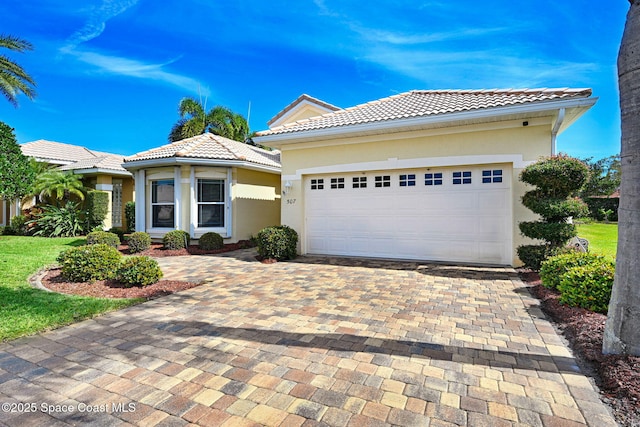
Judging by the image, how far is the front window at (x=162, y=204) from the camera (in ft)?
41.0

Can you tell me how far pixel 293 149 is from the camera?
10648 mm

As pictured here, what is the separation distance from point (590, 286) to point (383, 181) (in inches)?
231

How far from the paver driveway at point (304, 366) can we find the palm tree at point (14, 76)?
13118 mm

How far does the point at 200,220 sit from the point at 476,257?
9622mm

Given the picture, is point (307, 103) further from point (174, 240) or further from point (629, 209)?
point (629, 209)

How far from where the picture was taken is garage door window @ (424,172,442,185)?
891cm

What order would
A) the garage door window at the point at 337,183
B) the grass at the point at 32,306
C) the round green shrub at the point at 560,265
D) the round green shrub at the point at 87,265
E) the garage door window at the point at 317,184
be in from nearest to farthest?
the grass at the point at 32,306
the round green shrub at the point at 560,265
the round green shrub at the point at 87,265
the garage door window at the point at 337,183
the garage door window at the point at 317,184

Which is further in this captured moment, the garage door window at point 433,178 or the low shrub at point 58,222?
the low shrub at point 58,222

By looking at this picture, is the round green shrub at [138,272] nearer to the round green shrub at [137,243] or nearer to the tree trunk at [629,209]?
the round green shrub at [137,243]

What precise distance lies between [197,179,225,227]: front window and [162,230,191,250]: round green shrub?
1.03 metres

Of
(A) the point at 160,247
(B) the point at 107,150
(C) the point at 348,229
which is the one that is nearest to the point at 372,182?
(C) the point at 348,229

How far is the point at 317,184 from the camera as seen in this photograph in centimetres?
1059

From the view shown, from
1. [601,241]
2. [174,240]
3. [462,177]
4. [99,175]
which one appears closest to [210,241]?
[174,240]

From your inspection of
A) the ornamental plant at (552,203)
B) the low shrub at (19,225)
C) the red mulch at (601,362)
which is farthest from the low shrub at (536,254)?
the low shrub at (19,225)
